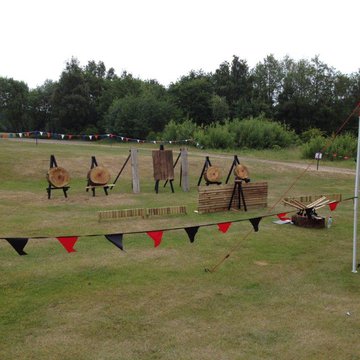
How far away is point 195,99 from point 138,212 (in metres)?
47.7

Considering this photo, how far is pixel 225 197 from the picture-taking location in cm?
1596

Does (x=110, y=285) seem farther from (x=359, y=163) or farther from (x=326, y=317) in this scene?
(x=359, y=163)

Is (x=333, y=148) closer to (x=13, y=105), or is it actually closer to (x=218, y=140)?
(x=218, y=140)

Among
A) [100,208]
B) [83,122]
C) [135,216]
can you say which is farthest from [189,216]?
[83,122]

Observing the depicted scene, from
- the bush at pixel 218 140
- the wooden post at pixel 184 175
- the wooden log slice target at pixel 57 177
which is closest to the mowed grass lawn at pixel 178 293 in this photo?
the wooden log slice target at pixel 57 177

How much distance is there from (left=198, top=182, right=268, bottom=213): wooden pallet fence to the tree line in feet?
125

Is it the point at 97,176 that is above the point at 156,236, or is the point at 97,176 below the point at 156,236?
above

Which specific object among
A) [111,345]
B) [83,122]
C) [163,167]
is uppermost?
[83,122]

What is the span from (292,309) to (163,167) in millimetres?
14437

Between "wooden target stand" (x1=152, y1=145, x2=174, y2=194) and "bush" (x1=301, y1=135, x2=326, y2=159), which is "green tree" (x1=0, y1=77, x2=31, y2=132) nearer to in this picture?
"bush" (x1=301, y1=135, x2=326, y2=159)

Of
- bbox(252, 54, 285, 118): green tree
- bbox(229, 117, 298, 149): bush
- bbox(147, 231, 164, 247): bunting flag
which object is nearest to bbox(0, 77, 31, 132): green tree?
bbox(252, 54, 285, 118): green tree

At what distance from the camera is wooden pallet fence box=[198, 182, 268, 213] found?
50.1 ft

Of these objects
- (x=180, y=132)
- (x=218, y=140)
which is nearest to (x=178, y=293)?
(x=218, y=140)

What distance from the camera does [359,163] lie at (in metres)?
8.98
